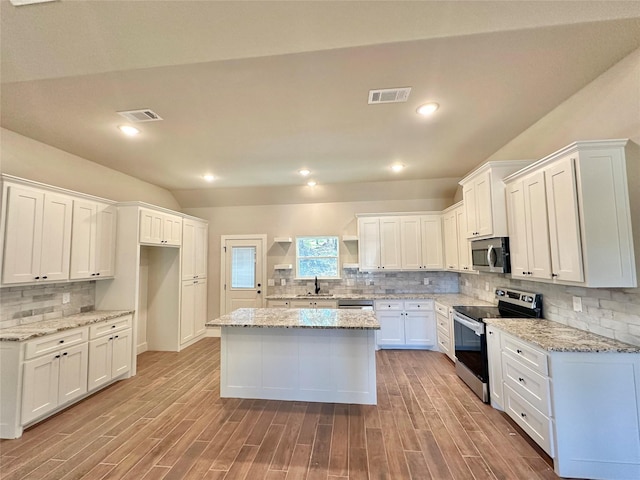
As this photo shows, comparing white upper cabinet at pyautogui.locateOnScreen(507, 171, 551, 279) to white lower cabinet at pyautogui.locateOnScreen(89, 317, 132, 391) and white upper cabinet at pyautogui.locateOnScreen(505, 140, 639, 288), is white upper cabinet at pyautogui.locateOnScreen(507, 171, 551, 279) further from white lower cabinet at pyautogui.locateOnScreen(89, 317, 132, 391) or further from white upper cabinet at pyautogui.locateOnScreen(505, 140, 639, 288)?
white lower cabinet at pyautogui.locateOnScreen(89, 317, 132, 391)

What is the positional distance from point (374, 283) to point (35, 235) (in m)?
5.01

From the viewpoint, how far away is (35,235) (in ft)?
9.88

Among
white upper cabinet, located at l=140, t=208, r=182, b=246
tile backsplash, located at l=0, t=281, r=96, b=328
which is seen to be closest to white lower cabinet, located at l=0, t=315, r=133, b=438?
tile backsplash, located at l=0, t=281, r=96, b=328

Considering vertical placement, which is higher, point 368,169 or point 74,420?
point 368,169

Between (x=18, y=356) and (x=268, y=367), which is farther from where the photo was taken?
(x=268, y=367)

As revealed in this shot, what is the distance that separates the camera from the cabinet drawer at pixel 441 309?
4336 millimetres

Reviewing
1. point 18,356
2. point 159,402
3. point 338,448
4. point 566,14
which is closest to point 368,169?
point 566,14

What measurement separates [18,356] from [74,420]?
0.87 meters

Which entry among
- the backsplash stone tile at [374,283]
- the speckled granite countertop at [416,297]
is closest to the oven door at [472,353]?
the speckled granite countertop at [416,297]

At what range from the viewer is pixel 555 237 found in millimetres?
2408

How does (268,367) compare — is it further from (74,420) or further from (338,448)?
(74,420)

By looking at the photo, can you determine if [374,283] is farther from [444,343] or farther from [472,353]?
[472,353]

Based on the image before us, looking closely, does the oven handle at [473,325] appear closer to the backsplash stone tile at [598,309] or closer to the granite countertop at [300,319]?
the backsplash stone tile at [598,309]

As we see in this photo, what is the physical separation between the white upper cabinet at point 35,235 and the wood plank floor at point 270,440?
1.55 m
